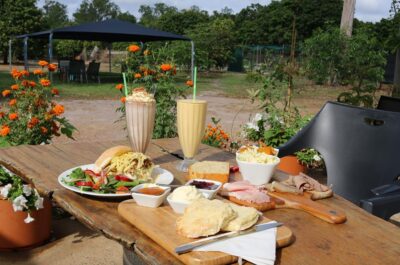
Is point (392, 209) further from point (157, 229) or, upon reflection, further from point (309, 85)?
point (309, 85)

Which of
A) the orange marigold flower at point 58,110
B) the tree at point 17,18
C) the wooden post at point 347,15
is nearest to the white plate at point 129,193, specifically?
the orange marigold flower at point 58,110

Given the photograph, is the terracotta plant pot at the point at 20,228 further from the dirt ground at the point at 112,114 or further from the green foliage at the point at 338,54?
the green foliage at the point at 338,54

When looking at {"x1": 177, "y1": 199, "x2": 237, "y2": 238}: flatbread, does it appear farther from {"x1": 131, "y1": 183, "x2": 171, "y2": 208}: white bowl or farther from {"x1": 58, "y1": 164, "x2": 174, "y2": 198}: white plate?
{"x1": 58, "y1": 164, "x2": 174, "y2": 198}: white plate

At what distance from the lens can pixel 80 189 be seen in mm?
1498

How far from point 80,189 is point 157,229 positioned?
440mm

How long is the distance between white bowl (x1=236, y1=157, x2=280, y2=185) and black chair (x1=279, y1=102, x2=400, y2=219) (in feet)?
3.26

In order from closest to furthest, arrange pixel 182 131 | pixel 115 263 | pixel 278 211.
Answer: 1. pixel 278 211
2. pixel 182 131
3. pixel 115 263

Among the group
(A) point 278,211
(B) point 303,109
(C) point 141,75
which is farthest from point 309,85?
(A) point 278,211

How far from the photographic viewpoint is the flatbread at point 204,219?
111 cm

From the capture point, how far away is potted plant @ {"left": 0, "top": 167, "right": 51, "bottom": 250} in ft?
8.95

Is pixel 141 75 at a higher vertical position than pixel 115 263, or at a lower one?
higher

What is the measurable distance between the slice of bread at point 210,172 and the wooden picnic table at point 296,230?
0.26ft

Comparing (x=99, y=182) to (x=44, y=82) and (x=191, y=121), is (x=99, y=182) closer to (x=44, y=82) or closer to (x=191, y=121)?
(x=191, y=121)

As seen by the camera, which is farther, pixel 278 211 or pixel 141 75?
pixel 141 75
